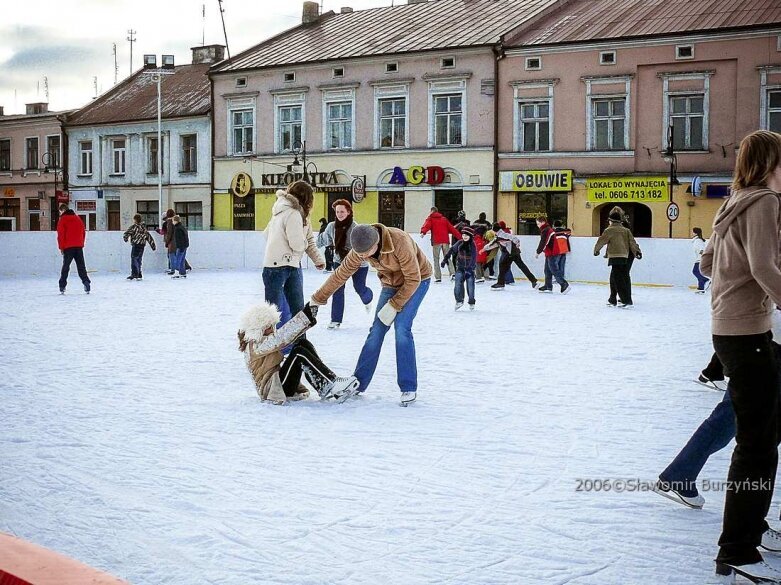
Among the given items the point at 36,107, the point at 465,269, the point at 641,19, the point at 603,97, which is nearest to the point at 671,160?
the point at 603,97

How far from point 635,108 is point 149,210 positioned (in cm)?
2013

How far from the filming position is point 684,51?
27.9 metres

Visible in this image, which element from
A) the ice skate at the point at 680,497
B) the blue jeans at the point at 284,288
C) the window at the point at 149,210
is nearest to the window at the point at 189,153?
the window at the point at 149,210

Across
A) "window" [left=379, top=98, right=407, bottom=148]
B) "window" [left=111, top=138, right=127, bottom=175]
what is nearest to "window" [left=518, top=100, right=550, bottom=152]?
"window" [left=379, top=98, right=407, bottom=148]

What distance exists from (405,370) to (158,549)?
3518 mm

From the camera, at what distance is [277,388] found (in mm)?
7344

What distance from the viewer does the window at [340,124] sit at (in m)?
34.2

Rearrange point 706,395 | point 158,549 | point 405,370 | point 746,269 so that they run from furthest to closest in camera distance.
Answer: point 706,395, point 405,370, point 158,549, point 746,269

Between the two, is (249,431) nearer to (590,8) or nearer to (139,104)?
(590,8)

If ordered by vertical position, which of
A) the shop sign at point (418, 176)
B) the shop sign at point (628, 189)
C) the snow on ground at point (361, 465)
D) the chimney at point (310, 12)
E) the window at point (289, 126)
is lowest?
→ the snow on ground at point (361, 465)

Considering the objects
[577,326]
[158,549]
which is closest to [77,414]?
[158,549]

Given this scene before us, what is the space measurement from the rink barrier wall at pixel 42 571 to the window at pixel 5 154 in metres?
46.1

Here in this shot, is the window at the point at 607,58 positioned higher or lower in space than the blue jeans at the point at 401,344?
higher

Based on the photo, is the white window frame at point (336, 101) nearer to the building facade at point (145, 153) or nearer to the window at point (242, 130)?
the window at point (242, 130)
